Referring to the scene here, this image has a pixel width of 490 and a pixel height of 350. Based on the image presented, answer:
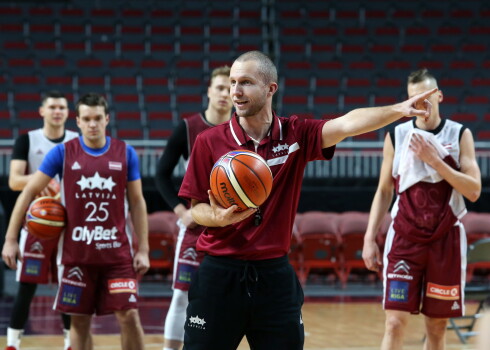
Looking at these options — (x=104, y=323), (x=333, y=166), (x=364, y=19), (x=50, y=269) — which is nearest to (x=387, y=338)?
(x=50, y=269)

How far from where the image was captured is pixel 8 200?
12.9m

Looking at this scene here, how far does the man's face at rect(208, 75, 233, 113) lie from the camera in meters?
5.49

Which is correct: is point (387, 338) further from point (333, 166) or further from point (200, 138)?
point (333, 166)

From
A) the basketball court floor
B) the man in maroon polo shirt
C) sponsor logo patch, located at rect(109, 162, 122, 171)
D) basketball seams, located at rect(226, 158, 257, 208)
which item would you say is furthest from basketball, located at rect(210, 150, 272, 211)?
the basketball court floor

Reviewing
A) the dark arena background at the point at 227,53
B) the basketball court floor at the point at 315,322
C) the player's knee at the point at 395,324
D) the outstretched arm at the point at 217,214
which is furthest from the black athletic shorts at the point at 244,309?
the dark arena background at the point at 227,53

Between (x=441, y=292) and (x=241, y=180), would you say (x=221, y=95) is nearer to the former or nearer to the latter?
(x=441, y=292)

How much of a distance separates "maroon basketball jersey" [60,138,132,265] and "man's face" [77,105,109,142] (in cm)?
14

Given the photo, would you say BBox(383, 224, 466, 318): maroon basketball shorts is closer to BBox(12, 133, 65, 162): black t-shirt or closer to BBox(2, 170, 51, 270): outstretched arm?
BBox(2, 170, 51, 270): outstretched arm

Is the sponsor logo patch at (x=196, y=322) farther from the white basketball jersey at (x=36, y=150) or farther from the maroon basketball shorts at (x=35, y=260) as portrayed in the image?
the white basketball jersey at (x=36, y=150)

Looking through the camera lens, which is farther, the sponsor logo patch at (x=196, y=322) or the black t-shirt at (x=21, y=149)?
the black t-shirt at (x=21, y=149)

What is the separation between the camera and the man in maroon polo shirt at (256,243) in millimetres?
3504

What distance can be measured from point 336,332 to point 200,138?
4876 mm

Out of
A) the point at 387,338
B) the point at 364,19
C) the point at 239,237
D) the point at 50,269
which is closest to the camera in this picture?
the point at 239,237

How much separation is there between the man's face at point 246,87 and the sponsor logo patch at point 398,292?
2.09m
